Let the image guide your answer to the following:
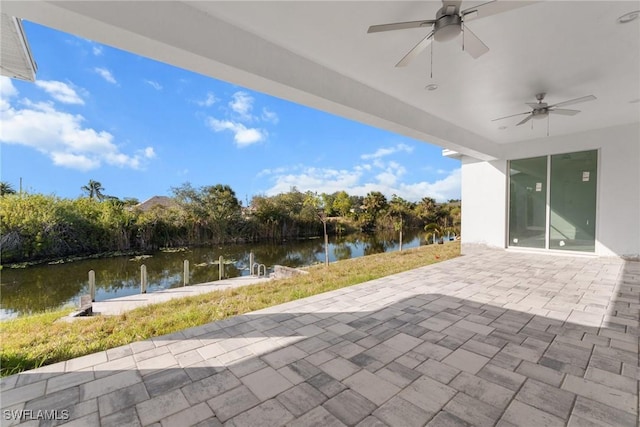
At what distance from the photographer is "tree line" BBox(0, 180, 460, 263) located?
10.1 meters

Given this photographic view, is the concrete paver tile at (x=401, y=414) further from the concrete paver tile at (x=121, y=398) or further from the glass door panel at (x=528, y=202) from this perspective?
the glass door panel at (x=528, y=202)

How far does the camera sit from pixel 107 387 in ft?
5.32

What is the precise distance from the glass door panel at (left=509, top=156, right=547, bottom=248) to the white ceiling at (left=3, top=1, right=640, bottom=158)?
2.16 m

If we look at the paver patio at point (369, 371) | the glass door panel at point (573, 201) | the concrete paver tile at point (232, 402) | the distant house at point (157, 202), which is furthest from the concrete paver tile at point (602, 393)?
the distant house at point (157, 202)

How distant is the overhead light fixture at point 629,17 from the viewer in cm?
216

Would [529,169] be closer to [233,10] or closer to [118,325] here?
[233,10]

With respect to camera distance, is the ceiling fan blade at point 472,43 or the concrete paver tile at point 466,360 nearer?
the concrete paver tile at point 466,360

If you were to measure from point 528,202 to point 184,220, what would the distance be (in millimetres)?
14480

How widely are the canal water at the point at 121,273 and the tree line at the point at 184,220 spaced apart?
1.44 m

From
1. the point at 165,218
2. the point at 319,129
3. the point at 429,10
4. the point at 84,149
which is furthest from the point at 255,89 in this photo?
the point at 84,149

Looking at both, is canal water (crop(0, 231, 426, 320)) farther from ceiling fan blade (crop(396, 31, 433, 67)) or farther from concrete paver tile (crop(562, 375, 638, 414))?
concrete paver tile (crop(562, 375, 638, 414))

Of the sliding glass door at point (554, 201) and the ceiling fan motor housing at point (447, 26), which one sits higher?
the ceiling fan motor housing at point (447, 26)

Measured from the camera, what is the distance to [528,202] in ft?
20.3

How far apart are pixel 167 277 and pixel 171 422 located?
835 cm
